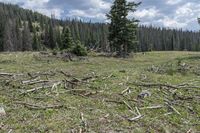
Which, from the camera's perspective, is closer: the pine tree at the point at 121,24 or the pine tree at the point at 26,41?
the pine tree at the point at 121,24

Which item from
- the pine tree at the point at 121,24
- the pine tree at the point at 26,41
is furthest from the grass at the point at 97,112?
the pine tree at the point at 26,41

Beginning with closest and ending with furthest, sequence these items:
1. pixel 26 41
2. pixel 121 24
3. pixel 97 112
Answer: pixel 97 112 → pixel 121 24 → pixel 26 41

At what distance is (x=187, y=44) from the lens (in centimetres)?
13162

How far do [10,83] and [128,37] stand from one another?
3239cm

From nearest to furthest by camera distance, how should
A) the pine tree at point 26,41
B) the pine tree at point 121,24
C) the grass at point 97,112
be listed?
the grass at point 97,112, the pine tree at point 121,24, the pine tree at point 26,41

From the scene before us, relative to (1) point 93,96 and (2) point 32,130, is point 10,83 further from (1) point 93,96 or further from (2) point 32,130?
(2) point 32,130

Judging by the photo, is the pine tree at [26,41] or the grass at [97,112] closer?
the grass at [97,112]

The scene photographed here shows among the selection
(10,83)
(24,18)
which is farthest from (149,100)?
(24,18)

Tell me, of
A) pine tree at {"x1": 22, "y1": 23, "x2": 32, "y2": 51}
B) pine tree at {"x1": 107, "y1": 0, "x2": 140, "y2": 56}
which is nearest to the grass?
pine tree at {"x1": 107, "y1": 0, "x2": 140, "y2": 56}

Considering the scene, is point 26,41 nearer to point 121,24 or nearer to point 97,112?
point 121,24

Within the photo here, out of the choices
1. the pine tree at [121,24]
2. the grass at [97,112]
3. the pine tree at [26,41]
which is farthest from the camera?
the pine tree at [26,41]

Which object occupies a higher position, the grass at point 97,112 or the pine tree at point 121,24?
the pine tree at point 121,24

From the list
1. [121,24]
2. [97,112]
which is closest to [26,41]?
[121,24]

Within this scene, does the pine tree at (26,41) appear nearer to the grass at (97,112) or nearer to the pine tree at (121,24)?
the pine tree at (121,24)
